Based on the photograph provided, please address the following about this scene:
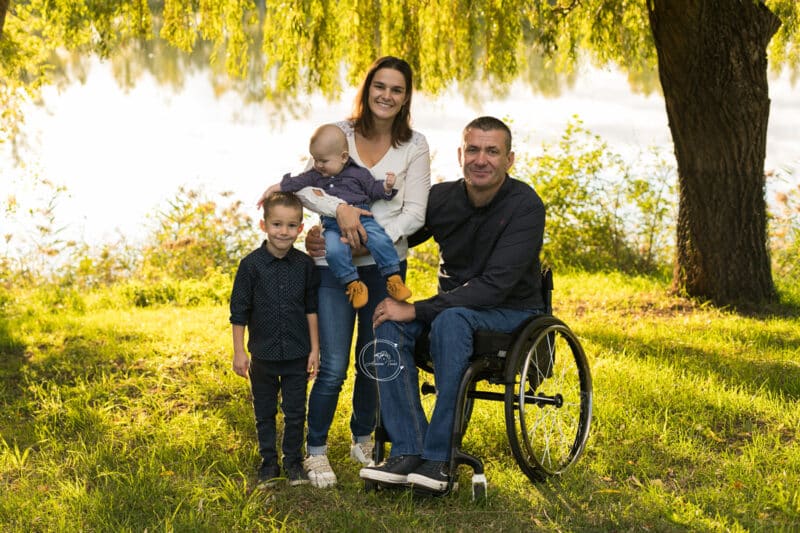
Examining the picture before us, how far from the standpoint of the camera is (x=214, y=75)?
1934 centimetres

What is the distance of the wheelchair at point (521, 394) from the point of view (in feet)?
11.1

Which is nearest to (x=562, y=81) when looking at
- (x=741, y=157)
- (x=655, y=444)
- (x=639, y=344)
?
(x=741, y=157)

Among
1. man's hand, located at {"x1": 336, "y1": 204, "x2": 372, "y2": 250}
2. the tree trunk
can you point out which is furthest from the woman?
the tree trunk

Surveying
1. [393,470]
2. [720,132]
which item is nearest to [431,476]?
[393,470]

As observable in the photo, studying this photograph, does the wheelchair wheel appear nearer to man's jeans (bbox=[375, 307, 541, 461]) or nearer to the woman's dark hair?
man's jeans (bbox=[375, 307, 541, 461])

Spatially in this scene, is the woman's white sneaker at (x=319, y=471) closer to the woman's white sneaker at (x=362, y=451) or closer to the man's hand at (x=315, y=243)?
the woman's white sneaker at (x=362, y=451)

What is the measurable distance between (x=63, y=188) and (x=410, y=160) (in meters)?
5.50

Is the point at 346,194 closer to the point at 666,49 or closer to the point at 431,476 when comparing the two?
the point at 431,476

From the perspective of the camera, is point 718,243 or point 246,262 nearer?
point 246,262

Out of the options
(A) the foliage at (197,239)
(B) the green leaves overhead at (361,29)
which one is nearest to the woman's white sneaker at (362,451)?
(B) the green leaves overhead at (361,29)

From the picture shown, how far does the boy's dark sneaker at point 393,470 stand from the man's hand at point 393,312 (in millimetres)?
530

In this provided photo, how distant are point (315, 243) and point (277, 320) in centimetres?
37

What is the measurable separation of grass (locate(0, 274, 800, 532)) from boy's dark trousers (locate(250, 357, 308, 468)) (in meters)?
0.21

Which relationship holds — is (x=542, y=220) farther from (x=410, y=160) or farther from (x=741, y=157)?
(x=741, y=157)
